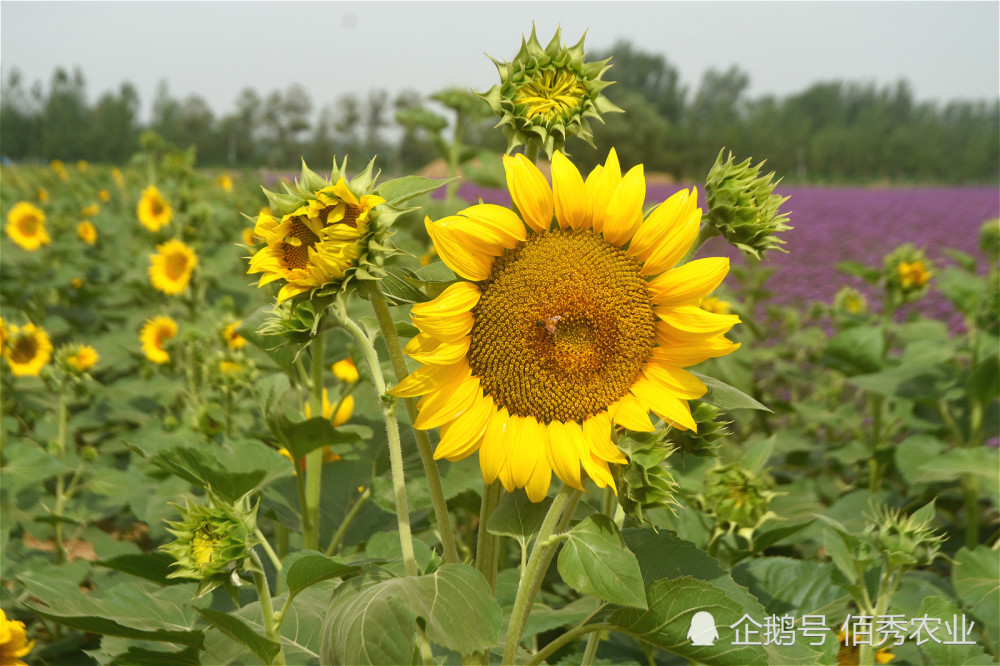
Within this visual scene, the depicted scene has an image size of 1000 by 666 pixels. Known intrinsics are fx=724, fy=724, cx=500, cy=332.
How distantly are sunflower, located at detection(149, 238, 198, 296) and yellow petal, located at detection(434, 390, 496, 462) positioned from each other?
9.49 feet

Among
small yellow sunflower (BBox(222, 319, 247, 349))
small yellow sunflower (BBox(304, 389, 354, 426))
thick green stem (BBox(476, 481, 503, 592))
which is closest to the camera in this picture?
thick green stem (BBox(476, 481, 503, 592))

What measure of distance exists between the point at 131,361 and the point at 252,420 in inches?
57.1

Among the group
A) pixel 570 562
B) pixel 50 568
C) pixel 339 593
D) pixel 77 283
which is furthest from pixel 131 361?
pixel 570 562

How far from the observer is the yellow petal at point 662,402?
38.3 inches

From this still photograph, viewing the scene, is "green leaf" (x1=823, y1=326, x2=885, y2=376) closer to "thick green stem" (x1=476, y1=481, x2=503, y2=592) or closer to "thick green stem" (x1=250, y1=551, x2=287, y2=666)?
"thick green stem" (x1=476, y1=481, x2=503, y2=592)

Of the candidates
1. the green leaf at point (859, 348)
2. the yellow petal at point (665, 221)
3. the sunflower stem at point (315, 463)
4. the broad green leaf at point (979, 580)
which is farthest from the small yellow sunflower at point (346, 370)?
the green leaf at point (859, 348)

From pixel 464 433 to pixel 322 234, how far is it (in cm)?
32

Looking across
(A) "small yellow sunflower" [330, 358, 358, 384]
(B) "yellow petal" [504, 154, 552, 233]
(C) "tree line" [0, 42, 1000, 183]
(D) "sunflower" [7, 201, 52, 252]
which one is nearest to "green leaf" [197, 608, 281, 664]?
(B) "yellow petal" [504, 154, 552, 233]

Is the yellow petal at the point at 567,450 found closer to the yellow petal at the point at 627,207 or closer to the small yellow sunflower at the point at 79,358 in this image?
the yellow petal at the point at 627,207

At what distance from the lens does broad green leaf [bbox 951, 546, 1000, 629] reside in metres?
1.70

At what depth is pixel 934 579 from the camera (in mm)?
2055

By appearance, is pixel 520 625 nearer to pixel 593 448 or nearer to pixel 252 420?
pixel 593 448

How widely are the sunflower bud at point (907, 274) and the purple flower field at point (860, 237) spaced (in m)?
1.15

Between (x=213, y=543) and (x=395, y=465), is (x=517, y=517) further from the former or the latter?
(x=213, y=543)
